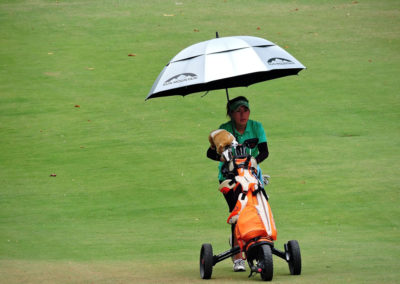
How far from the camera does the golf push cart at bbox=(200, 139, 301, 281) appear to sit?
21.3 ft

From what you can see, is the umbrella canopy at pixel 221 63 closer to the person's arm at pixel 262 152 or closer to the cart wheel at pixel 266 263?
the person's arm at pixel 262 152

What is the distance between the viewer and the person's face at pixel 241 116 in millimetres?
7211

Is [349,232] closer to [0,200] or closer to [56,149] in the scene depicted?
[0,200]

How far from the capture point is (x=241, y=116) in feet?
23.7

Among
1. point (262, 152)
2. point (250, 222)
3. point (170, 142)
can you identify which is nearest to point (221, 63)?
point (262, 152)

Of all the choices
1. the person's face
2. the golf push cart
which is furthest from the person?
the golf push cart

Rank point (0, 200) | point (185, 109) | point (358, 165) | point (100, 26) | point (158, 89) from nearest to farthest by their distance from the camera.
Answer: point (158, 89) → point (0, 200) → point (358, 165) → point (185, 109) → point (100, 26)

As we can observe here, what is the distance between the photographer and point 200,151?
13.7 m

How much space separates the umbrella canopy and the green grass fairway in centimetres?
178

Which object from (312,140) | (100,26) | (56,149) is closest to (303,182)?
(312,140)

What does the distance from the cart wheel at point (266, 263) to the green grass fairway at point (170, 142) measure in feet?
0.46

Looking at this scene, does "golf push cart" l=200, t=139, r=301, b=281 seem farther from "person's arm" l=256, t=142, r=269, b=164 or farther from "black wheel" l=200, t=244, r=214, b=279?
"person's arm" l=256, t=142, r=269, b=164

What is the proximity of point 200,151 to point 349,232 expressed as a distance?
4773 millimetres

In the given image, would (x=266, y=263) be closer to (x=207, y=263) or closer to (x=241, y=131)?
(x=207, y=263)
